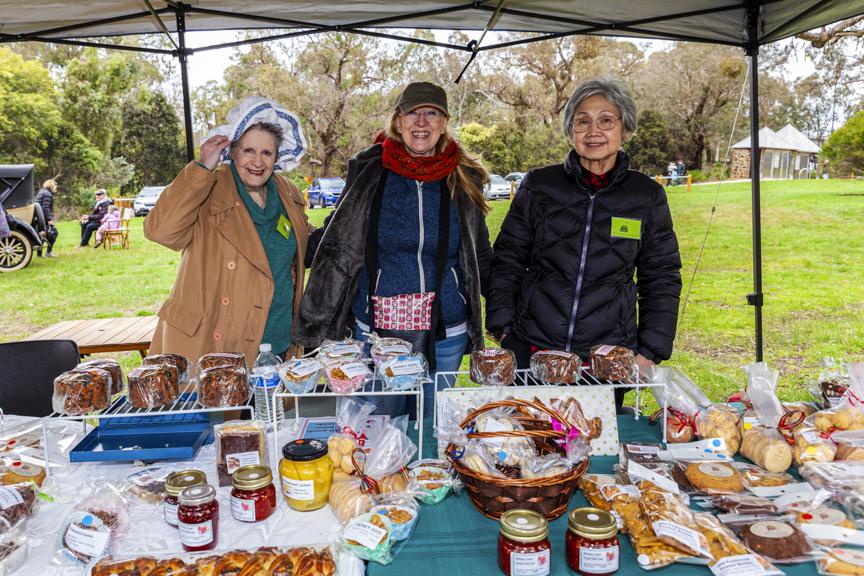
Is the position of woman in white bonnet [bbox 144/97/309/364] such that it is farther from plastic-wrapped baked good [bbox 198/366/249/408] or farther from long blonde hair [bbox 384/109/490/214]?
plastic-wrapped baked good [bbox 198/366/249/408]

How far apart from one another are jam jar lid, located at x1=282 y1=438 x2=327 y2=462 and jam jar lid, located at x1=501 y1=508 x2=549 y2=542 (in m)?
0.48

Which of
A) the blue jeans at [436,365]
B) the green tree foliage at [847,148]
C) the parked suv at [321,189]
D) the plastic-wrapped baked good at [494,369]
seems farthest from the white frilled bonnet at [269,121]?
the green tree foliage at [847,148]

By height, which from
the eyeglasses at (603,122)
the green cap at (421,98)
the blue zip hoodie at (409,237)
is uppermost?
the green cap at (421,98)

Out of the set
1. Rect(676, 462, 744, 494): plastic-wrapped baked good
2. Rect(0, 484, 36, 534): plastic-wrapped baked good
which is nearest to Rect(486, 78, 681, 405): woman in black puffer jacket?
Rect(676, 462, 744, 494): plastic-wrapped baked good

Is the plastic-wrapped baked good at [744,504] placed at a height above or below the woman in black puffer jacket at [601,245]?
below

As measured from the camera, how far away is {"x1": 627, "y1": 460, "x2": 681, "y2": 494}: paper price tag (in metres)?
1.51

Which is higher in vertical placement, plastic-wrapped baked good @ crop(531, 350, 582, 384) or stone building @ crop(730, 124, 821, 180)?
stone building @ crop(730, 124, 821, 180)

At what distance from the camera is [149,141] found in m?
13.3

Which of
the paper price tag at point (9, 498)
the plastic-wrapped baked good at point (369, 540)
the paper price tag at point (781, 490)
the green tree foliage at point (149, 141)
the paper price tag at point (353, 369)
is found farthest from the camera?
the green tree foliage at point (149, 141)

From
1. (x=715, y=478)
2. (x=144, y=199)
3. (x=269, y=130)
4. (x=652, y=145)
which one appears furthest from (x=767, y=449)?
(x=144, y=199)

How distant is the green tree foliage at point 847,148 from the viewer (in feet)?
29.7

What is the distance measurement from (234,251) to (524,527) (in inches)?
64.2

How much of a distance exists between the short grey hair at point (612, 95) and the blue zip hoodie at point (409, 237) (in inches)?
23.9

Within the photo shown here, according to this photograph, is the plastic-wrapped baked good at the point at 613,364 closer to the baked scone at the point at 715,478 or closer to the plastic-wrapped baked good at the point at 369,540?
the baked scone at the point at 715,478
